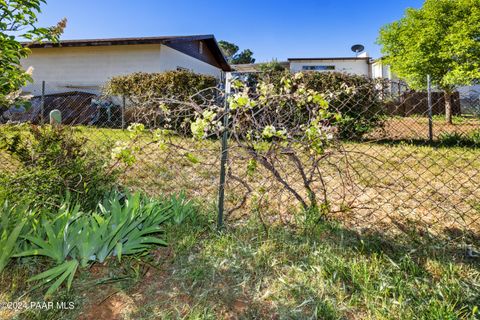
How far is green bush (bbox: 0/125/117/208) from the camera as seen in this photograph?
2.55m

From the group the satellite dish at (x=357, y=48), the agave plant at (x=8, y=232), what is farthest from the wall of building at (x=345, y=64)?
the agave plant at (x=8, y=232)

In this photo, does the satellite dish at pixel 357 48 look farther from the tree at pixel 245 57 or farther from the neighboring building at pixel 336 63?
the tree at pixel 245 57

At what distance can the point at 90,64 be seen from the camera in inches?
546

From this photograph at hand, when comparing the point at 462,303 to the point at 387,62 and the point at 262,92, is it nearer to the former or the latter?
the point at 262,92

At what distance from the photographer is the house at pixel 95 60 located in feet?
43.7

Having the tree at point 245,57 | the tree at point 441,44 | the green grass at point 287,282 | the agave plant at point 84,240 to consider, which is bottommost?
the green grass at point 287,282

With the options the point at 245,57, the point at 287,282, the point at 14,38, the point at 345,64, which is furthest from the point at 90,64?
the point at 245,57

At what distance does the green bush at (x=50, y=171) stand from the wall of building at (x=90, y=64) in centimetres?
1107

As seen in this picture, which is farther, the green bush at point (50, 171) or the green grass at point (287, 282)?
the green bush at point (50, 171)

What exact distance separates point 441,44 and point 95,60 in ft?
45.7

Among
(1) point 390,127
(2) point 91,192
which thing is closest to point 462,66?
(1) point 390,127

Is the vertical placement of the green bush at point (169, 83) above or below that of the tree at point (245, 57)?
below

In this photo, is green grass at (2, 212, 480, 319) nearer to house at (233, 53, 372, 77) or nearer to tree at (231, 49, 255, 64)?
house at (233, 53, 372, 77)

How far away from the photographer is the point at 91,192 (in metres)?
2.87
